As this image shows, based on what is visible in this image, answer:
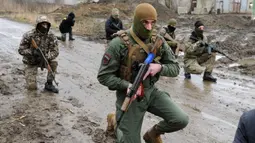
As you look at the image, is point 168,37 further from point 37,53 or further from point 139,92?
point 139,92

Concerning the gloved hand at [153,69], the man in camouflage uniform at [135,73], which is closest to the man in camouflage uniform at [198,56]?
the man in camouflage uniform at [135,73]

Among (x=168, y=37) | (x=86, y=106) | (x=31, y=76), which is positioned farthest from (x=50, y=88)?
(x=168, y=37)

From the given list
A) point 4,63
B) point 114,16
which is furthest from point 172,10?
point 4,63

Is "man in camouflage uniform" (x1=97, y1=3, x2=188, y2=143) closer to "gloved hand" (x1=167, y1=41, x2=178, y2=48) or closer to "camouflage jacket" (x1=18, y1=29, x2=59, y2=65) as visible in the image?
"camouflage jacket" (x1=18, y1=29, x2=59, y2=65)

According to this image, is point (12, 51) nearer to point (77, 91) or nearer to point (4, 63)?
point (4, 63)

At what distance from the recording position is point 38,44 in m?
7.48

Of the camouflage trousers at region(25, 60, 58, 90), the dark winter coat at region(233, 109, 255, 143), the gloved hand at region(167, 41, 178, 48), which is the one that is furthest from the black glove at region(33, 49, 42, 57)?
the dark winter coat at region(233, 109, 255, 143)

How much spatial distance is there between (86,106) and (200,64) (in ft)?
13.7

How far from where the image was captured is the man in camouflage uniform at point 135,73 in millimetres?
3982

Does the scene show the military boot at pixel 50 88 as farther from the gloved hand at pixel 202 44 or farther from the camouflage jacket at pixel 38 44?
the gloved hand at pixel 202 44

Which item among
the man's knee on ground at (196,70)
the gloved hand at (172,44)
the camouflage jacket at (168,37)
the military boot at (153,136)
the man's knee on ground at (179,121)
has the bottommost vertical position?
the man's knee on ground at (196,70)

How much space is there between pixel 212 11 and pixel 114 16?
2365 cm

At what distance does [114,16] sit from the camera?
11.7 m

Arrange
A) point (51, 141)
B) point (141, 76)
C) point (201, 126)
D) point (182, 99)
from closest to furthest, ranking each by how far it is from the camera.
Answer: point (141, 76) < point (51, 141) < point (201, 126) < point (182, 99)
